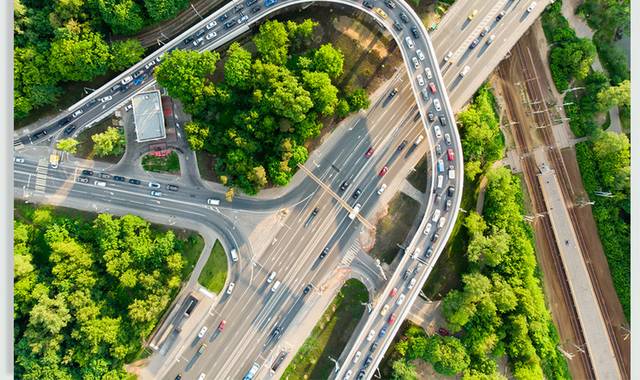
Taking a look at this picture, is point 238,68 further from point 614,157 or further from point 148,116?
point 614,157

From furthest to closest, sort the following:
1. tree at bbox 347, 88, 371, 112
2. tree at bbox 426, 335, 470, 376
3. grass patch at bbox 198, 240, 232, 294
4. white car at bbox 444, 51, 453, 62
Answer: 1. grass patch at bbox 198, 240, 232, 294
2. white car at bbox 444, 51, 453, 62
3. tree at bbox 426, 335, 470, 376
4. tree at bbox 347, 88, 371, 112

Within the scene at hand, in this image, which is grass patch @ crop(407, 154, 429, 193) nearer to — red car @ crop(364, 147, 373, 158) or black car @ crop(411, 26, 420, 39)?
red car @ crop(364, 147, 373, 158)

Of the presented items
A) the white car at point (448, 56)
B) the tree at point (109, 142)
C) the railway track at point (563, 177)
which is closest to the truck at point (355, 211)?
the white car at point (448, 56)

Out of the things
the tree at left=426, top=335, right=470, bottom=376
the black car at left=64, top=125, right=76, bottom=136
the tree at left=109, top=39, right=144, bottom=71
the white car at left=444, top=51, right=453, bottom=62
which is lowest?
the black car at left=64, top=125, right=76, bottom=136

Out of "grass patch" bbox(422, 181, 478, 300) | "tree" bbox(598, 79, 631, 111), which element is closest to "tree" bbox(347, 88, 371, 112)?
"grass patch" bbox(422, 181, 478, 300)

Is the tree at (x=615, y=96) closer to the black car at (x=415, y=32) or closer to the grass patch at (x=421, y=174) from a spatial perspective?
the grass patch at (x=421, y=174)

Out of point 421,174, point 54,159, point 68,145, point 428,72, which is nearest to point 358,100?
point 428,72
